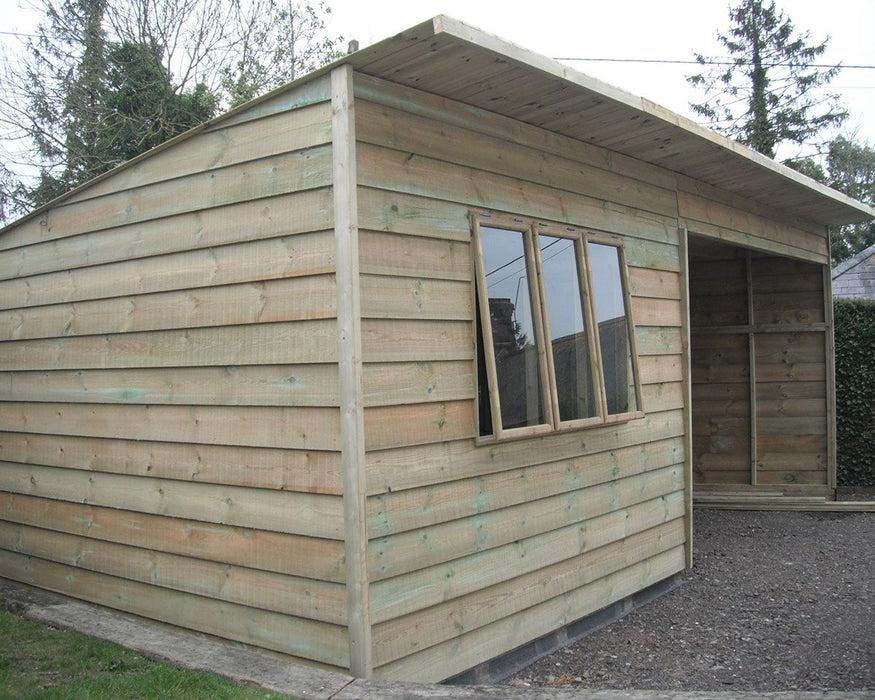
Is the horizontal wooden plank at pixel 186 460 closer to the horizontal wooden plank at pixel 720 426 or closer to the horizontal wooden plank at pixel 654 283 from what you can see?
the horizontal wooden plank at pixel 654 283

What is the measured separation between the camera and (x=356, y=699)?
3.11m

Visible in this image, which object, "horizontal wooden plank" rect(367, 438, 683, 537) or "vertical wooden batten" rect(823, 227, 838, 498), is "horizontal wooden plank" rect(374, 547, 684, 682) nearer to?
"horizontal wooden plank" rect(367, 438, 683, 537)

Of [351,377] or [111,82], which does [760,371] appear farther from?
[111,82]

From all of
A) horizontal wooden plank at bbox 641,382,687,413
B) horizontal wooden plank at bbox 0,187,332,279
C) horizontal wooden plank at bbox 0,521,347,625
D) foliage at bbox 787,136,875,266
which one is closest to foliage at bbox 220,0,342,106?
horizontal wooden plank at bbox 0,187,332,279

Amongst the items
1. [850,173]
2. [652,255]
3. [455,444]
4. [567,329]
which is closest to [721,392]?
[652,255]

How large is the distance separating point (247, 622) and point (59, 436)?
1.89 meters

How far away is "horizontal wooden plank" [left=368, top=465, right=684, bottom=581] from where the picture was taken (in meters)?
3.62

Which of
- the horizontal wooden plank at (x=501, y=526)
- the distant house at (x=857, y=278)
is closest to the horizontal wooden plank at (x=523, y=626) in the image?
the horizontal wooden plank at (x=501, y=526)

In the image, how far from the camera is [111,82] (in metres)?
15.7

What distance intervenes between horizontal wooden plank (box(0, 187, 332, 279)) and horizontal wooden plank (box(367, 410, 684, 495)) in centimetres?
108

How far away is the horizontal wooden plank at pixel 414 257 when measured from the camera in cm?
362

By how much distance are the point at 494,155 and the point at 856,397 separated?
739 centimetres

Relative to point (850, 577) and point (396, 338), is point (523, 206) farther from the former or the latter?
point (850, 577)

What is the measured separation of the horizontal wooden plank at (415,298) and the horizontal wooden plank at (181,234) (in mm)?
344
